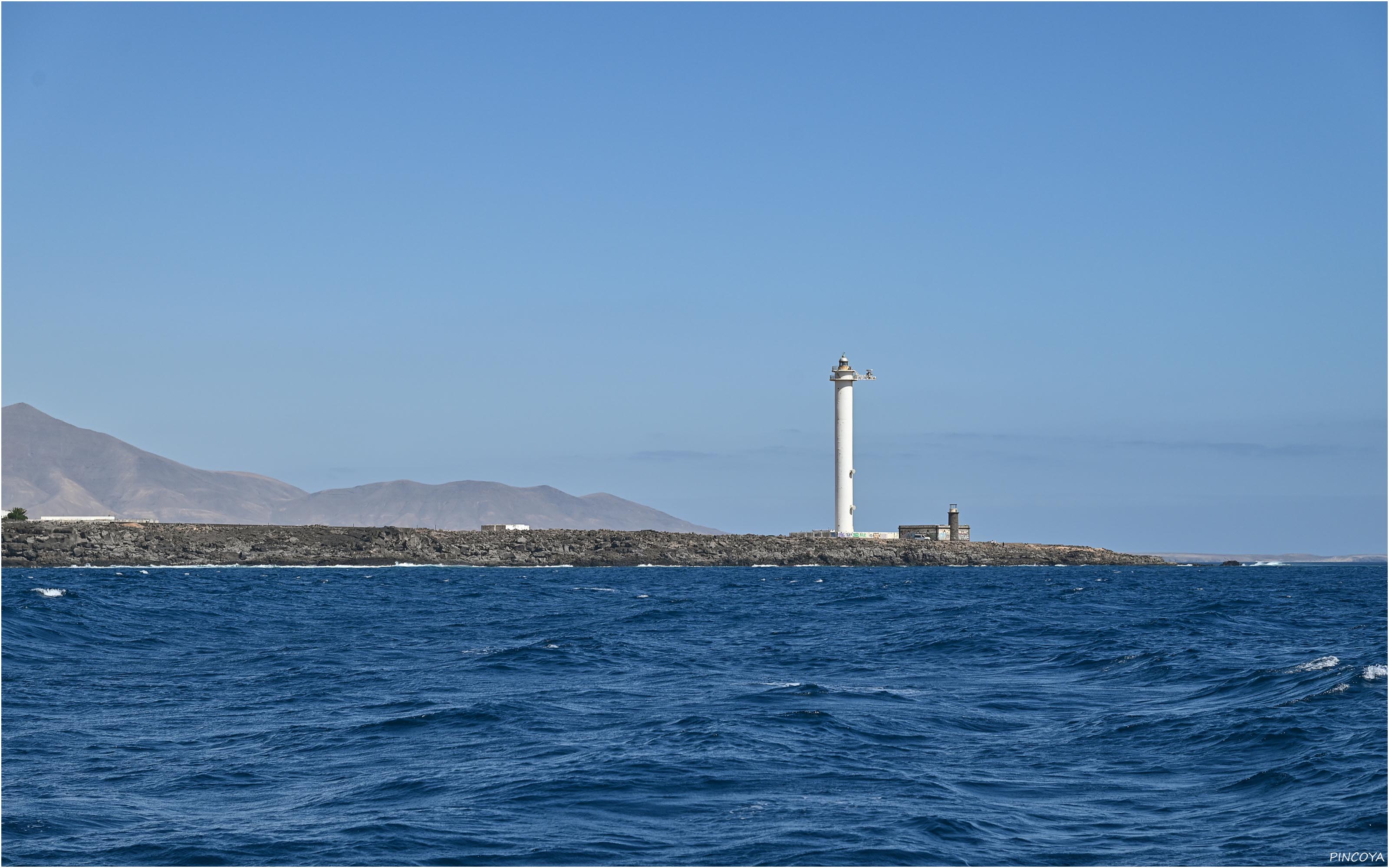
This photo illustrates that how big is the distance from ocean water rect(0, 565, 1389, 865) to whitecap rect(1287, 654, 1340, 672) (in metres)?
0.21

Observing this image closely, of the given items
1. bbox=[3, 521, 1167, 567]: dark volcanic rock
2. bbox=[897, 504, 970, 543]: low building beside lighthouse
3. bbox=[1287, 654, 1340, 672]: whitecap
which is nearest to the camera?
bbox=[1287, 654, 1340, 672]: whitecap

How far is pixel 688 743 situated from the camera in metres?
16.0

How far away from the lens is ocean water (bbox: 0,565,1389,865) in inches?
460

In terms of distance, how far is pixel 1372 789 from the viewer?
1294 cm

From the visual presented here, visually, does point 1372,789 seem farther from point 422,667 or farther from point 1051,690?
point 422,667

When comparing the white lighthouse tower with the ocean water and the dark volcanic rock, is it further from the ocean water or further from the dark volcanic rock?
the ocean water

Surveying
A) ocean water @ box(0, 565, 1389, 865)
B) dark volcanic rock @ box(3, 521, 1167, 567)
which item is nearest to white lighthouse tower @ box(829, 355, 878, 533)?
dark volcanic rock @ box(3, 521, 1167, 567)

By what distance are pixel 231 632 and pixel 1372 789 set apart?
2791cm

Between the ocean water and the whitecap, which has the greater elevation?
the whitecap

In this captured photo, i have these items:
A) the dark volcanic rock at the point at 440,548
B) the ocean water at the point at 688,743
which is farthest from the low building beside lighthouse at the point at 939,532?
the ocean water at the point at 688,743

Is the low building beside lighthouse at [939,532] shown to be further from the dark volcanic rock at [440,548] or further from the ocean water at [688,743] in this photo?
the ocean water at [688,743]

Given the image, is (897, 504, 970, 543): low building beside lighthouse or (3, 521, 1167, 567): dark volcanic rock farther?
(897, 504, 970, 543): low building beside lighthouse

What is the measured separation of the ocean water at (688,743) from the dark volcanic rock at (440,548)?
214 feet

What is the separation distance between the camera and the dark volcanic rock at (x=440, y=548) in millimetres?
93625
